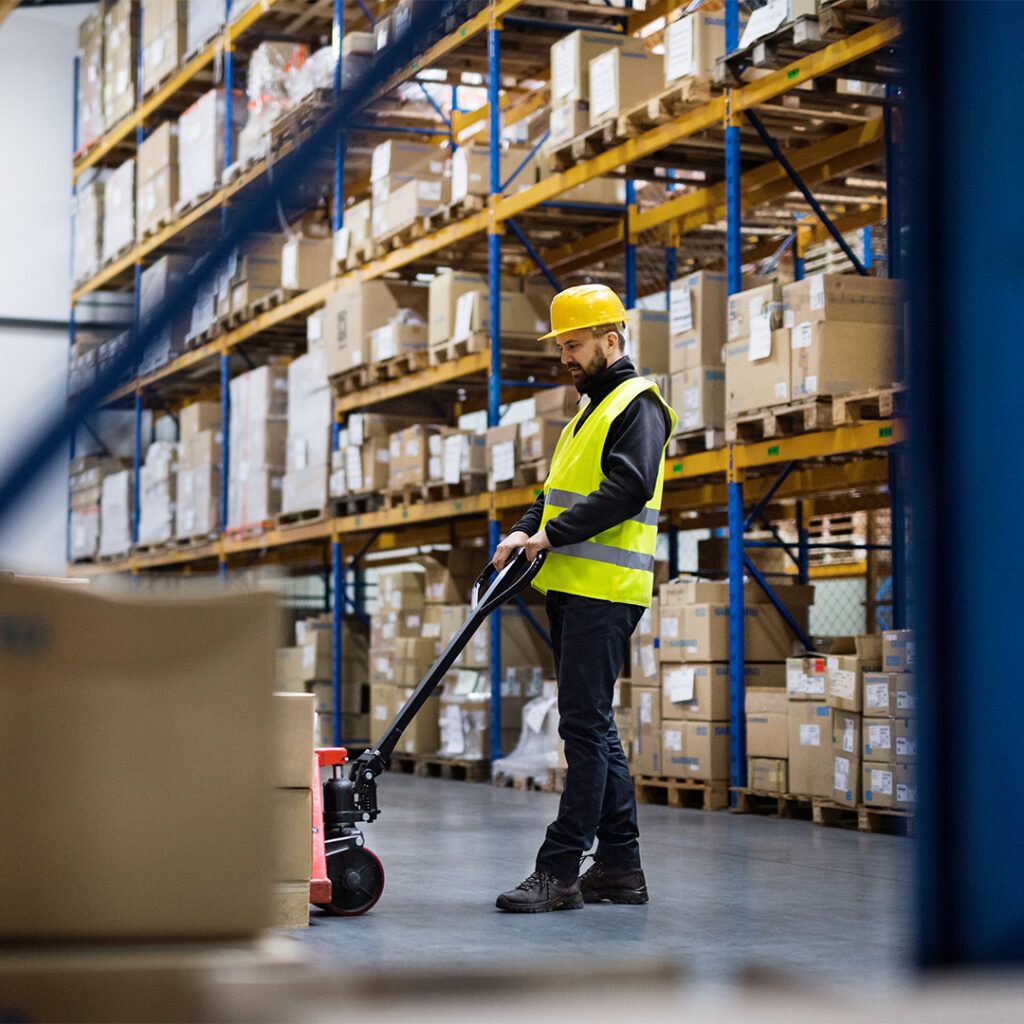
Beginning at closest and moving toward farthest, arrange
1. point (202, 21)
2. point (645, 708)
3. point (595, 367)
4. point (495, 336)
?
point (595, 367) < point (645, 708) < point (495, 336) < point (202, 21)

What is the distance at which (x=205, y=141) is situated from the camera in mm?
15391

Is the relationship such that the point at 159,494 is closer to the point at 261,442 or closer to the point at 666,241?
the point at 261,442

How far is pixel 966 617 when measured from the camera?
2.03 m

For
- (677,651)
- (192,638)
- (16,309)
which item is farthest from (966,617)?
(16,309)

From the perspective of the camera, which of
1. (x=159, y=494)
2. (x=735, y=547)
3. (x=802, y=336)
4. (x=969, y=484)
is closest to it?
(x=969, y=484)

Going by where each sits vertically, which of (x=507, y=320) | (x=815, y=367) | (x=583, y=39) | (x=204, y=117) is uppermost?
(x=204, y=117)

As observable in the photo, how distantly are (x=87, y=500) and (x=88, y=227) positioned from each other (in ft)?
10.7

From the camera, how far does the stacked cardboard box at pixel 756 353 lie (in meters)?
8.09

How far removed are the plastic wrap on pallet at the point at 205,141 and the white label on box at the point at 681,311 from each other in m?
7.26

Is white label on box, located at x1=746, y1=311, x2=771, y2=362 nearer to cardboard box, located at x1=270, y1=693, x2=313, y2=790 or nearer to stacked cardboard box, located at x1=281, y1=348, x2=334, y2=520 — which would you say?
cardboard box, located at x1=270, y1=693, x2=313, y2=790

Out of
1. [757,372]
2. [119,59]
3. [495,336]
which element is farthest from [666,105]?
[119,59]

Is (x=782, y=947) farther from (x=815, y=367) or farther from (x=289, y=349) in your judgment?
(x=289, y=349)

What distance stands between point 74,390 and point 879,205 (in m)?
9.77

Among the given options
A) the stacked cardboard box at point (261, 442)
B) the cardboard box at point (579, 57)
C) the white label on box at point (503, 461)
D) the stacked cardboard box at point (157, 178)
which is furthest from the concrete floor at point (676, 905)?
the stacked cardboard box at point (157, 178)
